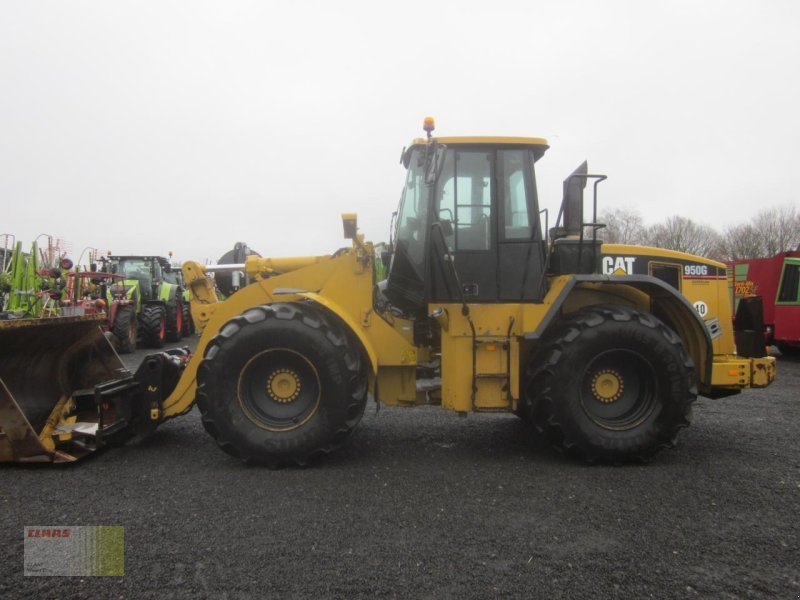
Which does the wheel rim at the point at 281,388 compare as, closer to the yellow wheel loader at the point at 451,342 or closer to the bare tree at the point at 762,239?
the yellow wheel loader at the point at 451,342

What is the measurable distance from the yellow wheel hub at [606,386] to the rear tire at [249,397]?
73.7 inches

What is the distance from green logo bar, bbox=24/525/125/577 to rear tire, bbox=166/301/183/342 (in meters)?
13.0

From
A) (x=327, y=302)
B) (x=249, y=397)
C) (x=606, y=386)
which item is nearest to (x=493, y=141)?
(x=327, y=302)

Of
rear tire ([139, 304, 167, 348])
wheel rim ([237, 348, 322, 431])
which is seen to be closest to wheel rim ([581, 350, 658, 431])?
wheel rim ([237, 348, 322, 431])

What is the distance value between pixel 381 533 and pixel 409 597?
646mm

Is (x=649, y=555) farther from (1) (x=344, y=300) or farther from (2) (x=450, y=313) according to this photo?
(1) (x=344, y=300)

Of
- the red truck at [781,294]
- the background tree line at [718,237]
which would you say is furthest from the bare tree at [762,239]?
the red truck at [781,294]

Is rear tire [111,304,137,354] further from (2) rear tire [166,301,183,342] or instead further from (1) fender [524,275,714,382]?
(1) fender [524,275,714,382]

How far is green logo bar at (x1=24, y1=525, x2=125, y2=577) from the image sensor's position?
2.79 metres

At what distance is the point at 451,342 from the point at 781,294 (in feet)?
36.1

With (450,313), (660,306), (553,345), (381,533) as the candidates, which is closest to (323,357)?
(450,313)

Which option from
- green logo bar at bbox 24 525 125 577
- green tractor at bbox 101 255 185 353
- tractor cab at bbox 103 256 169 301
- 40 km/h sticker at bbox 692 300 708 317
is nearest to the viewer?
green logo bar at bbox 24 525 125 577

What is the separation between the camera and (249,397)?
438 cm

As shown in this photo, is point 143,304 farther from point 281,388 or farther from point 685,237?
point 685,237
